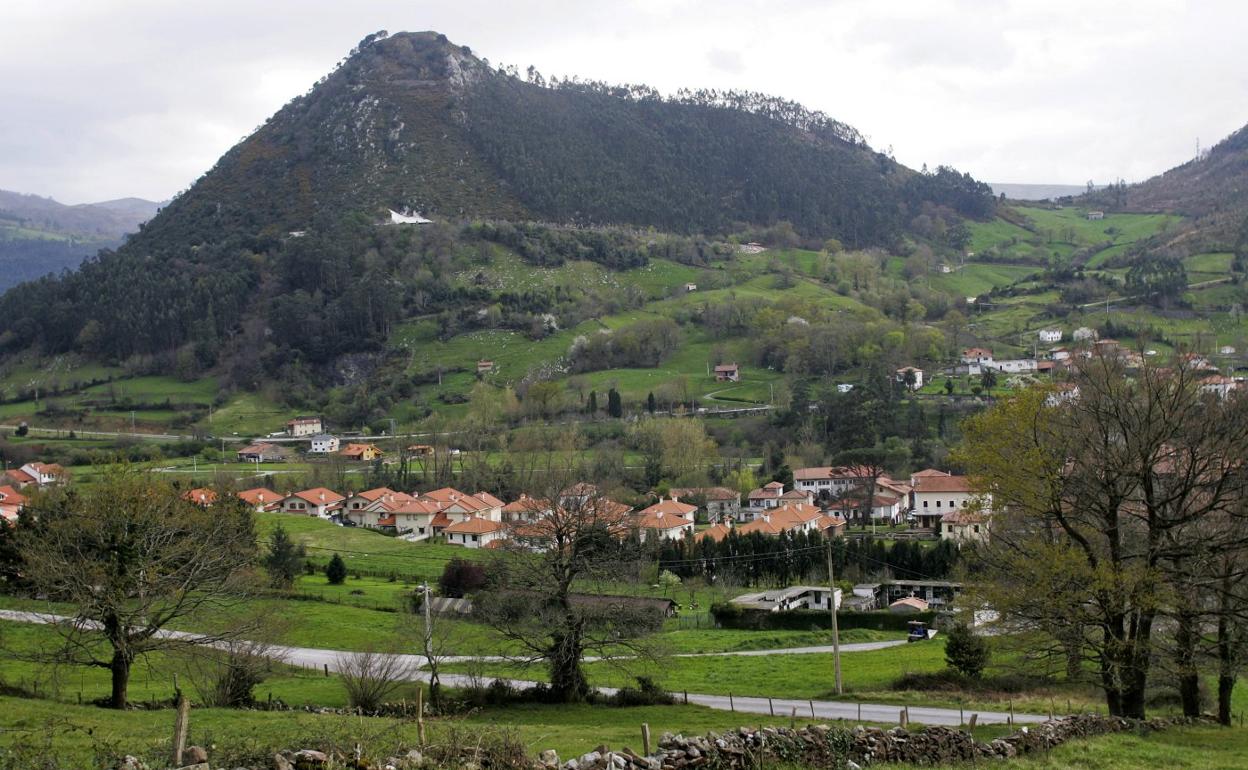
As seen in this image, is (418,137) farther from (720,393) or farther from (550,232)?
(720,393)

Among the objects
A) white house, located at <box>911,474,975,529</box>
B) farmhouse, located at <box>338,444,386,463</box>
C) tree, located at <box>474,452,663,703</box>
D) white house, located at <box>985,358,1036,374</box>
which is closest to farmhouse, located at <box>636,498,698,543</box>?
white house, located at <box>911,474,975,529</box>

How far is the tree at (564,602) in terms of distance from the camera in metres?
24.7

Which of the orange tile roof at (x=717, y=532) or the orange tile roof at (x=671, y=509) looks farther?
the orange tile roof at (x=671, y=509)

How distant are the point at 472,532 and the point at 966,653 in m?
40.3

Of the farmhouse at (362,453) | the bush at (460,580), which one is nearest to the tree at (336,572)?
the bush at (460,580)

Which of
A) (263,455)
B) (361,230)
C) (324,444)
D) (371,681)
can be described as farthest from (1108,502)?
(361,230)

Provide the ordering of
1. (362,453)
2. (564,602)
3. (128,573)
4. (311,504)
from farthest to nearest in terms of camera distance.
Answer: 1. (362,453)
2. (311,504)
3. (564,602)
4. (128,573)

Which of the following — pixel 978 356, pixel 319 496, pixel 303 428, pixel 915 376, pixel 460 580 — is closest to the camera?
pixel 460 580

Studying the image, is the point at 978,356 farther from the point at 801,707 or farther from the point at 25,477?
the point at 801,707

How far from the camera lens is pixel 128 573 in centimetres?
2281

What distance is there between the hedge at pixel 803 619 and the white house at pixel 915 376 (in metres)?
54.3

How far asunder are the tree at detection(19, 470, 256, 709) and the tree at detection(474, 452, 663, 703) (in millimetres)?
6405

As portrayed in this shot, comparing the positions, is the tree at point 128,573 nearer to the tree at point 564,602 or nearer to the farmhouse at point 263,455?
the tree at point 564,602

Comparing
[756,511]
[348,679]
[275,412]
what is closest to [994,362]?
[756,511]
